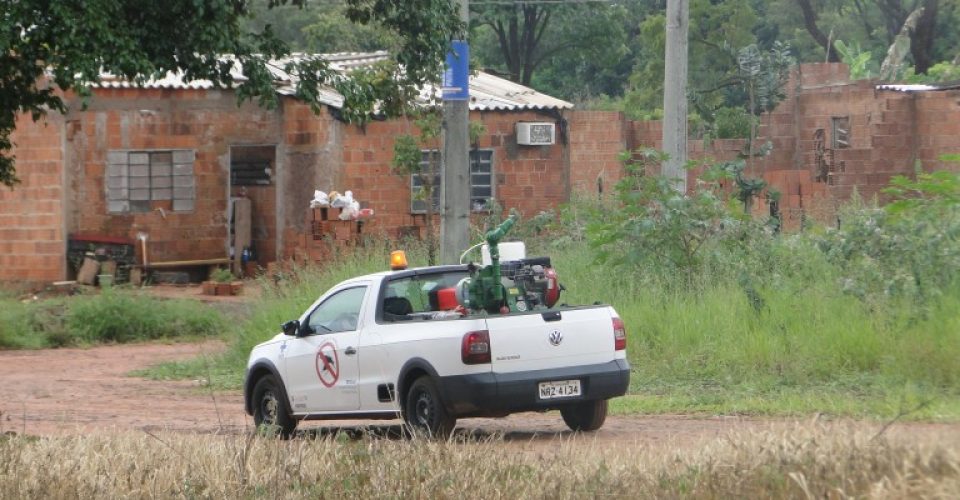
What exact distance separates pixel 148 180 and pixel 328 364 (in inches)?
647

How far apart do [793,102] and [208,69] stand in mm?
24127

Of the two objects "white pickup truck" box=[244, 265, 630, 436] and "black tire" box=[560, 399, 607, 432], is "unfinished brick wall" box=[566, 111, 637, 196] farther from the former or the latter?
"black tire" box=[560, 399, 607, 432]

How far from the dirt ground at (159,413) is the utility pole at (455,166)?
2372 millimetres

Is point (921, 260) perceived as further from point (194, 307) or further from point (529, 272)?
point (194, 307)

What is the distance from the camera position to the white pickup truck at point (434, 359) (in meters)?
11.0

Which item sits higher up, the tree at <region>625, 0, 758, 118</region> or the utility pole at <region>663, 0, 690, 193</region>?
the tree at <region>625, 0, 758, 118</region>

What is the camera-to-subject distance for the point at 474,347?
10.9 meters

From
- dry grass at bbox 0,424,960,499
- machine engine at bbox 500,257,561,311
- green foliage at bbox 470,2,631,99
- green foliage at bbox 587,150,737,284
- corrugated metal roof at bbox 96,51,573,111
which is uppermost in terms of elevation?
green foliage at bbox 470,2,631,99

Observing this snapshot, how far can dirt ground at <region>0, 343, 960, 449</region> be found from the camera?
10961 millimetres

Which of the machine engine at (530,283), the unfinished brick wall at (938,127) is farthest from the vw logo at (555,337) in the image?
the unfinished brick wall at (938,127)

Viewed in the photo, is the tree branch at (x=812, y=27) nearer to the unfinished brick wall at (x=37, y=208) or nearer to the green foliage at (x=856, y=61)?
the green foliage at (x=856, y=61)

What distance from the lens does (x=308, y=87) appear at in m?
12.4

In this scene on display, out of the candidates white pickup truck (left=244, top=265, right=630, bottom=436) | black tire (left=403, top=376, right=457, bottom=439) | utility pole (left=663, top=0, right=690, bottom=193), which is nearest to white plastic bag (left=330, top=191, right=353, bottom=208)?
utility pole (left=663, top=0, right=690, bottom=193)

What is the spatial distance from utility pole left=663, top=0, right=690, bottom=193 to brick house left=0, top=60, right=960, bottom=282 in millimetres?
7967
